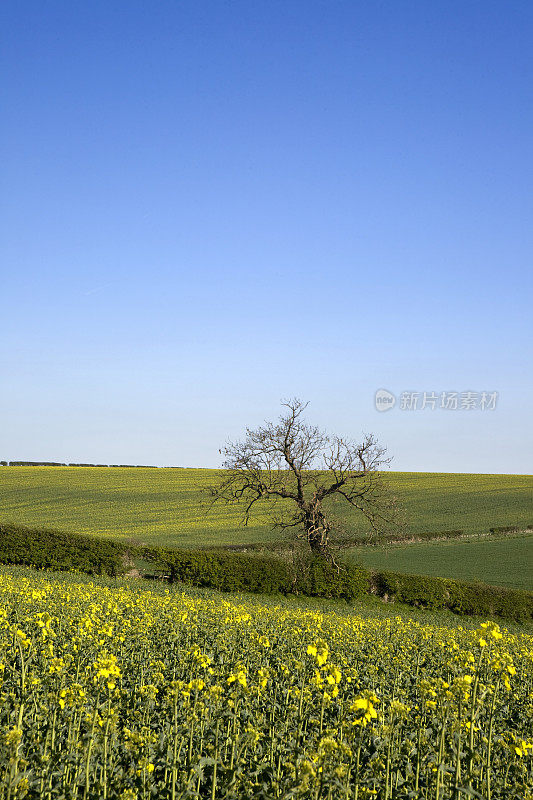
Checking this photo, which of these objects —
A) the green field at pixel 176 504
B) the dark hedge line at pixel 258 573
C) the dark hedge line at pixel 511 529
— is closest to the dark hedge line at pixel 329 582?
the dark hedge line at pixel 258 573

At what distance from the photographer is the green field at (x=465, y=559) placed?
40875 millimetres

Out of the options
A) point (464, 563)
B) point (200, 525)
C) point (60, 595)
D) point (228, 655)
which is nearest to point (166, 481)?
point (200, 525)

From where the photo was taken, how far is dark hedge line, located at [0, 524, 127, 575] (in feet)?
99.8

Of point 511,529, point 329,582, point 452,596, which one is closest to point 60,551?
point 329,582

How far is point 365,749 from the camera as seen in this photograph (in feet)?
20.9

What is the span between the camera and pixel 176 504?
217 feet

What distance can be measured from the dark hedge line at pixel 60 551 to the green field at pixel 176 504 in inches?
501

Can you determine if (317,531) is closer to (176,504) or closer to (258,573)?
(258,573)

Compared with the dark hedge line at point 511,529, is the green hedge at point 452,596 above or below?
below

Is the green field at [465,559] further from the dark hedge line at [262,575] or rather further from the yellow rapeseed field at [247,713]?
the yellow rapeseed field at [247,713]

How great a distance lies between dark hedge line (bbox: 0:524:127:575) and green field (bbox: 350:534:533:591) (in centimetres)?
1498

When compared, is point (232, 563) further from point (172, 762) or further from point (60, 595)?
point (172, 762)

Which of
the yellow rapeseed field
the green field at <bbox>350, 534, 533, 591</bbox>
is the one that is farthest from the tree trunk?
the yellow rapeseed field

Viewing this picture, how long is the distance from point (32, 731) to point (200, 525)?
5115 centimetres
